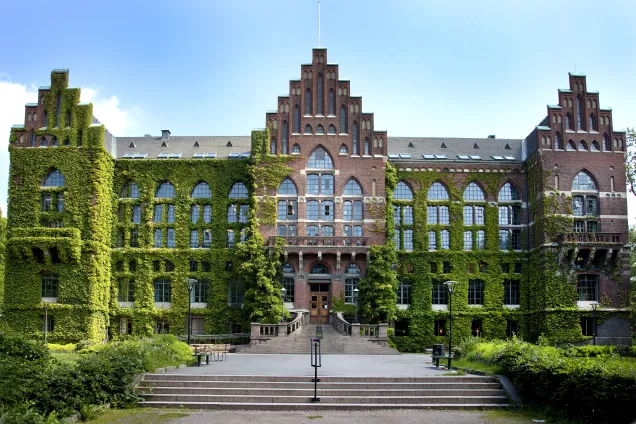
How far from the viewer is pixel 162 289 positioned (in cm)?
5944

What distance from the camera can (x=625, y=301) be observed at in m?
55.5

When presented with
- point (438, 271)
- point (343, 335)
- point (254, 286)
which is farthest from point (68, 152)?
point (438, 271)

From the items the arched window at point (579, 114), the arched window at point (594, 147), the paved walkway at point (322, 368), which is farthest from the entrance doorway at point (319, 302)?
the arched window at point (579, 114)

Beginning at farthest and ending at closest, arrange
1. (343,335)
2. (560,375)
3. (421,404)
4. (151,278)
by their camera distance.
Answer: (151,278) → (343,335) → (421,404) → (560,375)

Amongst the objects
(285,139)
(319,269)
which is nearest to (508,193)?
(319,269)

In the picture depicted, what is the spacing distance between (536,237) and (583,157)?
766cm

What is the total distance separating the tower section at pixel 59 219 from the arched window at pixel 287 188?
14549 millimetres

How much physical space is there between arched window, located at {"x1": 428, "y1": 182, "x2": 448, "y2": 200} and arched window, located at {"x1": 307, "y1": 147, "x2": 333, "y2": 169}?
30.8 ft

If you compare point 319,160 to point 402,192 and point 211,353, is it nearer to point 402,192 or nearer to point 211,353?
point 402,192

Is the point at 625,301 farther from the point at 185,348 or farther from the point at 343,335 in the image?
the point at 185,348

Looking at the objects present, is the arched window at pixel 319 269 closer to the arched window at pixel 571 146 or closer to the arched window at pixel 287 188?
the arched window at pixel 287 188

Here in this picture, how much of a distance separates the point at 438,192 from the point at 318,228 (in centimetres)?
1141

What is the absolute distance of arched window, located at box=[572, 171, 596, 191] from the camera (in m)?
58.1

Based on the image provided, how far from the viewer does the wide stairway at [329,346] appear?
4516 centimetres
